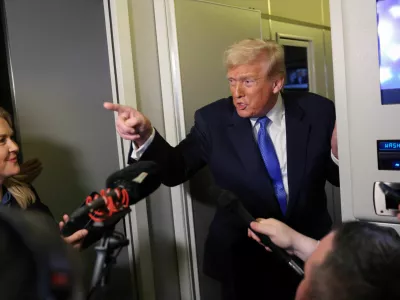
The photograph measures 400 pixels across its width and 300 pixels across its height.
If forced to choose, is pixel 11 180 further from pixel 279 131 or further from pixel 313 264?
pixel 313 264

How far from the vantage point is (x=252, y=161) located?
1.66 metres

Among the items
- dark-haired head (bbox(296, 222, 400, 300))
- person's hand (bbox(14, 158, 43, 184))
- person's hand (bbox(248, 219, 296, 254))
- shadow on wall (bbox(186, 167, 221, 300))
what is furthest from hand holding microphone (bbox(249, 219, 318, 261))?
person's hand (bbox(14, 158, 43, 184))

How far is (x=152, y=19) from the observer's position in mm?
1894

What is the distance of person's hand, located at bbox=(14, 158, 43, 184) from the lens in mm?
1633

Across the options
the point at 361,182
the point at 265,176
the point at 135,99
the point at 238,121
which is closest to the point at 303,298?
the point at 361,182

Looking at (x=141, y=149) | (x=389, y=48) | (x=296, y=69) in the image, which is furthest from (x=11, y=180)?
(x=296, y=69)

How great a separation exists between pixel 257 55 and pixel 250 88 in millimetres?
120

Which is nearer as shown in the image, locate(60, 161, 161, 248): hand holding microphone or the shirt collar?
locate(60, 161, 161, 248): hand holding microphone

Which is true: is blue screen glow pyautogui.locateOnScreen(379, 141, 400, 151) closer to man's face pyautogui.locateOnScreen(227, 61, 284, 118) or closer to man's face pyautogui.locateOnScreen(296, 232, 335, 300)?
man's face pyautogui.locateOnScreen(296, 232, 335, 300)

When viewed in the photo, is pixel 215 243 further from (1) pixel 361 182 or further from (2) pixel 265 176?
(1) pixel 361 182

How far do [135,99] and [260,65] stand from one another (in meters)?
0.50

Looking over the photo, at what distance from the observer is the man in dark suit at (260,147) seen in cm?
164

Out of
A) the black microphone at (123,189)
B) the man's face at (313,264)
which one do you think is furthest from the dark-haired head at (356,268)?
the black microphone at (123,189)

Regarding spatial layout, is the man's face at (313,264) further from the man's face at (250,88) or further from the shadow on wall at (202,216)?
the shadow on wall at (202,216)
